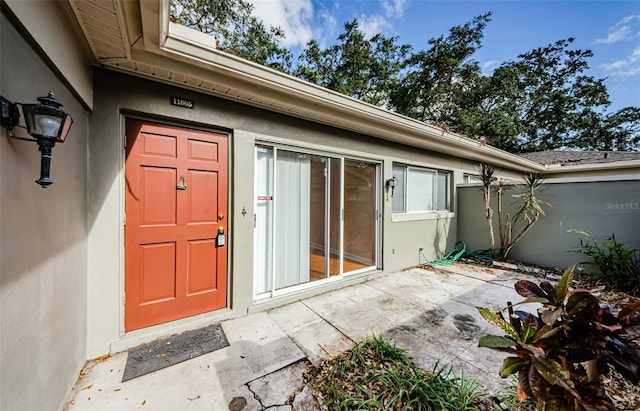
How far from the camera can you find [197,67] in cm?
243

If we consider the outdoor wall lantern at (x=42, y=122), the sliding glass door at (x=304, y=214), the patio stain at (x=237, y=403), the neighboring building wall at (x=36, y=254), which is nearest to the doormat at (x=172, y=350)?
the neighboring building wall at (x=36, y=254)

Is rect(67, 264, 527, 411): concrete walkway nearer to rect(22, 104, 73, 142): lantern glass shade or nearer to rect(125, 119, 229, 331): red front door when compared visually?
rect(125, 119, 229, 331): red front door

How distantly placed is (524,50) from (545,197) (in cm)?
1948

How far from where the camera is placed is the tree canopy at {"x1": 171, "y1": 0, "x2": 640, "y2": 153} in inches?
566

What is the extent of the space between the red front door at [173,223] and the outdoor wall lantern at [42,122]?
1.24 meters

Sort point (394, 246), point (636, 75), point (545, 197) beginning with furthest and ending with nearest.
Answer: point (636, 75), point (545, 197), point (394, 246)

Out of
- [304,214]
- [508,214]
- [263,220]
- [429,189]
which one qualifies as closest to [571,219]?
[508,214]

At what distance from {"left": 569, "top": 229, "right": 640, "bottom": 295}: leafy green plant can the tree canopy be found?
11.2m

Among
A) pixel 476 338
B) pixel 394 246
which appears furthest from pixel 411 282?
pixel 476 338

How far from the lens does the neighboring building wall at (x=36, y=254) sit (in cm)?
114

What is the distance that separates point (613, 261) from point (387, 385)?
519 cm

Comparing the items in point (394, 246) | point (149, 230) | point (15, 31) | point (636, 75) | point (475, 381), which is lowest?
point (475, 381)

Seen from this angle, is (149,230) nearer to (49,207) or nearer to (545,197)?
(49,207)

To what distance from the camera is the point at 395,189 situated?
196 inches
